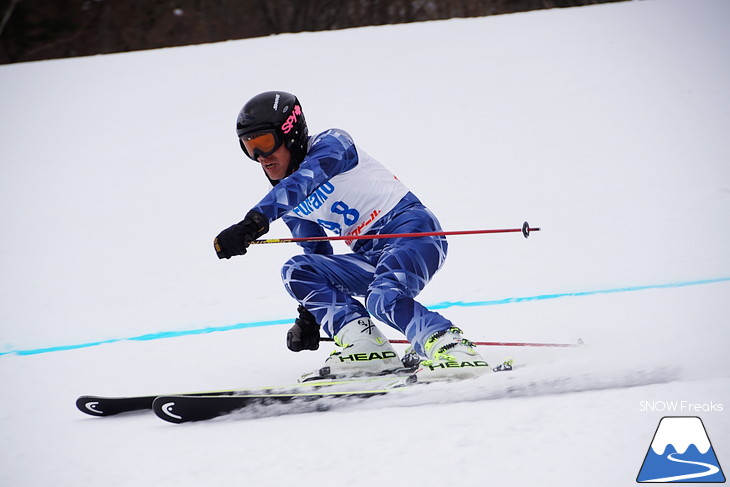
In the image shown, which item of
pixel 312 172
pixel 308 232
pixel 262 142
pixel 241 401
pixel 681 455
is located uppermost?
pixel 262 142

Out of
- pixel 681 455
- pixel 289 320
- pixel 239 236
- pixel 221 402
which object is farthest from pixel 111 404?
pixel 681 455

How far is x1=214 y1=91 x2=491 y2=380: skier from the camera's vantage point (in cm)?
316

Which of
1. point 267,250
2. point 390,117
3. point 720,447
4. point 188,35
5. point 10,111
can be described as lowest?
point 720,447

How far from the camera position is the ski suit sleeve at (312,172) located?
3.11 meters

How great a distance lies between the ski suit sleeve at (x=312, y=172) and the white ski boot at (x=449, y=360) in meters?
0.76

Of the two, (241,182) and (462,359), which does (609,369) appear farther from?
(241,182)

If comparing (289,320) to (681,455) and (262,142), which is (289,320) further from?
(681,455)

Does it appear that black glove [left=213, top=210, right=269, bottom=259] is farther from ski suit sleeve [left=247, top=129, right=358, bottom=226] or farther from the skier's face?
the skier's face

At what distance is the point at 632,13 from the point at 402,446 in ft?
36.1

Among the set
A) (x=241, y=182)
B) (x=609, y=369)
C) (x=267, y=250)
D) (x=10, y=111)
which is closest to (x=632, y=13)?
(x=241, y=182)

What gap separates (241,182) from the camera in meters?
8.79

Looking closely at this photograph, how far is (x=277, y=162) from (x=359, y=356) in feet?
2.90

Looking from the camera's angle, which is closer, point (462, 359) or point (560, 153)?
point (462, 359)

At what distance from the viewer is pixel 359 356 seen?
3.41 metres
